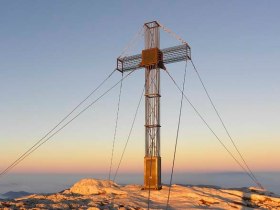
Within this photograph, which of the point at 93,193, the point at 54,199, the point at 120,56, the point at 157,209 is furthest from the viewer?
the point at 120,56

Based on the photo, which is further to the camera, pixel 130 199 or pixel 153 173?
pixel 153 173

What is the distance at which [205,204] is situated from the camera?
33.3 metres

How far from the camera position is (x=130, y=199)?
3191 centimetres

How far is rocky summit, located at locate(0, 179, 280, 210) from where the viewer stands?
2922 centimetres

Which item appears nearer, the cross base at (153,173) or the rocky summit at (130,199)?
the rocky summit at (130,199)

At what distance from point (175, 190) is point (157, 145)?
4.77 meters

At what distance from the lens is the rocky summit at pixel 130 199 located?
29.2 meters

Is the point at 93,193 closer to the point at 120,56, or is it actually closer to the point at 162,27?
the point at 120,56

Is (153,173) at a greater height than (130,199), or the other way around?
(153,173)

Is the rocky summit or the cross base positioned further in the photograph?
the cross base

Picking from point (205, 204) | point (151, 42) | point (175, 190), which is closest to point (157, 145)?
point (175, 190)

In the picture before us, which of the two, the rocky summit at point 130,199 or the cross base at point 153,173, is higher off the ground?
the cross base at point 153,173

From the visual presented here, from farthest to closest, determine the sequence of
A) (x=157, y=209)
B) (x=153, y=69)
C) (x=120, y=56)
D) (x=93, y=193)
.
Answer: (x=120, y=56) < (x=153, y=69) < (x=93, y=193) < (x=157, y=209)

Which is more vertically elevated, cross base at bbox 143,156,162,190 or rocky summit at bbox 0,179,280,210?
cross base at bbox 143,156,162,190
